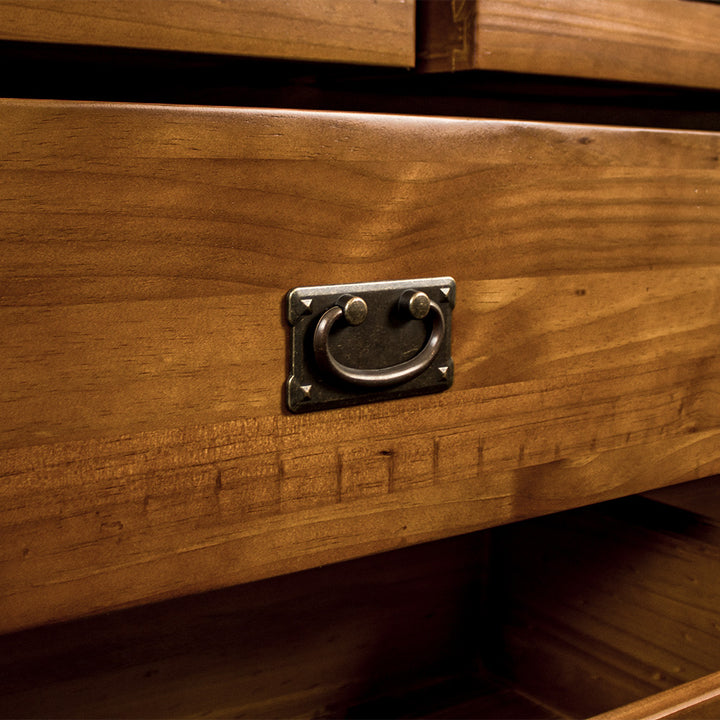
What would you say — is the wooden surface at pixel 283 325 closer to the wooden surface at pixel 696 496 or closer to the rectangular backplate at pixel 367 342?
the rectangular backplate at pixel 367 342

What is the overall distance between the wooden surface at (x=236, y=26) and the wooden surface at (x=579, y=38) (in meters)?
0.03

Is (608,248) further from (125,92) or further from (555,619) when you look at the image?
(555,619)

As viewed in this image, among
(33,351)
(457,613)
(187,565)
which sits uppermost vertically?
(33,351)

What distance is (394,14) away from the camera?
374 mm

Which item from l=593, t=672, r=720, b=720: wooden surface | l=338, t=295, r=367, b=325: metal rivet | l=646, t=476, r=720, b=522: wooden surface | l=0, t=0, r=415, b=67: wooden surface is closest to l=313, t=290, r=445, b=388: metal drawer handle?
l=338, t=295, r=367, b=325: metal rivet

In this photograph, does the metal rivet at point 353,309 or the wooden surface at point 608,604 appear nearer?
the metal rivet at point 353,309

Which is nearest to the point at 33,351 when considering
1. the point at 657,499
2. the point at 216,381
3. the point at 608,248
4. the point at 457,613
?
the point at 216,381

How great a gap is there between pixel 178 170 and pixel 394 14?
13 centimetres

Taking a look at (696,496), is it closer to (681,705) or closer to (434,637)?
(681,705)

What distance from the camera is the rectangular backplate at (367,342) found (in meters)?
0.36

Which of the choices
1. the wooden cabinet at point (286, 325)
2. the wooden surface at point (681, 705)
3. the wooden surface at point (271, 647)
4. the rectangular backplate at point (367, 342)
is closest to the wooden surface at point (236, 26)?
the wooden cabinet at point (286, 325)

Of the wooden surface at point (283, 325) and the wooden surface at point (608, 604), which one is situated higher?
the wooden surface at point (283, 325)

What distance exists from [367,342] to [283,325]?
44 millimetres

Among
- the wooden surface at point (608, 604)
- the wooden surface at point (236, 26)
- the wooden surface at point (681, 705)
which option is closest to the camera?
the wooden surface at point (236, 26)
